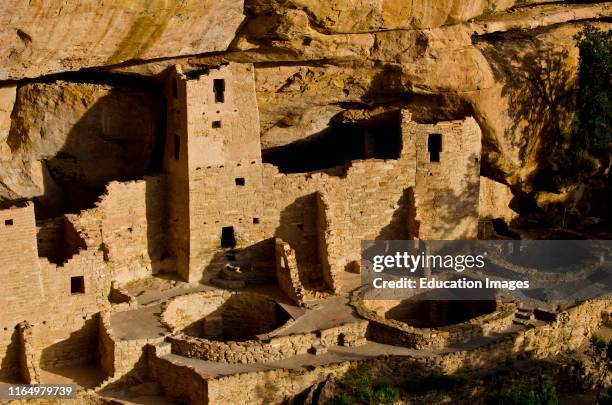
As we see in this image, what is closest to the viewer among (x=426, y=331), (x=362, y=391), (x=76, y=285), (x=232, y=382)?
(x=232, y=382)

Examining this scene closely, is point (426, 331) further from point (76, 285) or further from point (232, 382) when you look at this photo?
point (76, 285)

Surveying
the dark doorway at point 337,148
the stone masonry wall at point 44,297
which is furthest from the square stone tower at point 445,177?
the stone masonry wall at point 44,297

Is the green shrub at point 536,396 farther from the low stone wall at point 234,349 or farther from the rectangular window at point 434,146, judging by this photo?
the rectangular window at point 434,146

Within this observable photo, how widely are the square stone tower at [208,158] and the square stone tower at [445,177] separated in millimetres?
4227

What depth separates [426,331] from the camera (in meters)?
33.2

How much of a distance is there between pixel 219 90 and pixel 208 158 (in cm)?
165

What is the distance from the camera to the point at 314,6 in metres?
32.5

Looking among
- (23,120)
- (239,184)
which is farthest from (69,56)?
(239,184)

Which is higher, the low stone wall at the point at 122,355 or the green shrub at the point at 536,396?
the low stone wall at the point at 122,355

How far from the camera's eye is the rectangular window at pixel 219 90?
34.2 m

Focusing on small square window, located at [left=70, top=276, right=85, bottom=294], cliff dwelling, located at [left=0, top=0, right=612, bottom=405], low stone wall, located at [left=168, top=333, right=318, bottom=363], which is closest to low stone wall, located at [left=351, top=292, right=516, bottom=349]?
cliff dwelling, located at [left=0, top=0, right=612, bottom=405]

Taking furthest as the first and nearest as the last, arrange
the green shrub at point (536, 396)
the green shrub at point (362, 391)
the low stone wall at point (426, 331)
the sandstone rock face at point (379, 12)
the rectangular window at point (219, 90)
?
the rectangular window at point (219, 90)
the low stone wall at point (426, 331)
the sandstone rock face at point (379, 12)
the green shrub at point (536, 396)
the green shrub at point (362, 391)

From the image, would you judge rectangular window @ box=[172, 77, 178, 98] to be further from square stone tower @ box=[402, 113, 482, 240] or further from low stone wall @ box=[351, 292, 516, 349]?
low stone wall @ box=[351, 292, 516, 349]

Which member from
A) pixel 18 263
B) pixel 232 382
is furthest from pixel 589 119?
pixel 18 263
